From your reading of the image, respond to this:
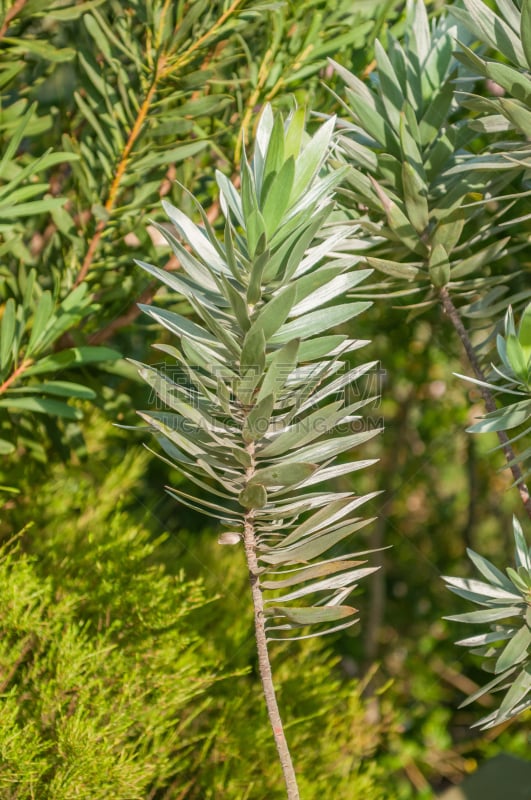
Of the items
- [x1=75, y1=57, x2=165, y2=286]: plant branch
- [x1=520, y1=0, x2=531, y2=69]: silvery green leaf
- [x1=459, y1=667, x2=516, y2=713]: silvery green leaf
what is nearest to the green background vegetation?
[x1=75, y1=57, x2=165, y2=286]: plant branch

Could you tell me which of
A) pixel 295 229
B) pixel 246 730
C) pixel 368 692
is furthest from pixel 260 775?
pixel 368 692

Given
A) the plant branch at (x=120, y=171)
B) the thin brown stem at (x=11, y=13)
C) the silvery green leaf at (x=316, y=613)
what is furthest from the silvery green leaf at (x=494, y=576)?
the thin brown stem at (x=11, y=13)

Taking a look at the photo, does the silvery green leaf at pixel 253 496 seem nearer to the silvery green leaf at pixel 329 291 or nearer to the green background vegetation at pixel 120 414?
the silvery green leaf at pixel 329 291

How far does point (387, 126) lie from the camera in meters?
0.57

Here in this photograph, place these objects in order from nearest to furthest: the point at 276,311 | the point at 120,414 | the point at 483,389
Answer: the point at 276,311
the point at 483,389
the point at 120,414

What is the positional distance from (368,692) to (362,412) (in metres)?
0.50

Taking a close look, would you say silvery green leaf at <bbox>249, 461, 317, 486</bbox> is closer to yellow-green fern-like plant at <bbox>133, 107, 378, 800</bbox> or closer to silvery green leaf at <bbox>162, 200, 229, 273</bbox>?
yellow-green fern-like plant at <bbox>133, 107, 378, 800</bbox>

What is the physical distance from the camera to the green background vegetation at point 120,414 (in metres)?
0.62

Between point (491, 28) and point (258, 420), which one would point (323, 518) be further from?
point (491, 28)

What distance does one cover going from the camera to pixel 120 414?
0.80m

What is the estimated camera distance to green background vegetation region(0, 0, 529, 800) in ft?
2.05

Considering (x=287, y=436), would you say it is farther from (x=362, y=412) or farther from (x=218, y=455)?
(x=362, y=412)

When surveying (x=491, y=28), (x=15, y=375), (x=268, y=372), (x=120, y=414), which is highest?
(x=491, y=28)

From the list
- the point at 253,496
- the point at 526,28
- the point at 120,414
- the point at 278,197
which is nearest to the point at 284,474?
the point at 253,496
